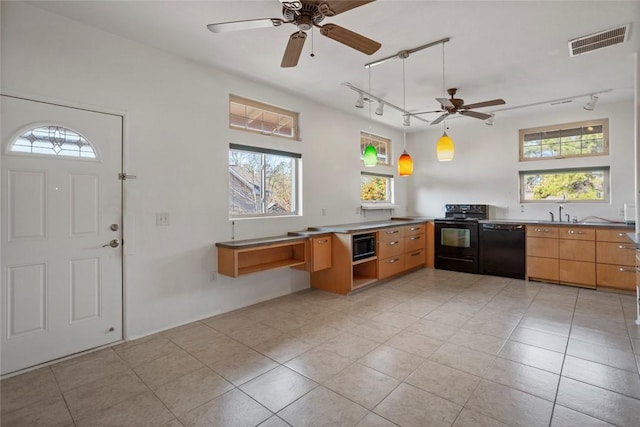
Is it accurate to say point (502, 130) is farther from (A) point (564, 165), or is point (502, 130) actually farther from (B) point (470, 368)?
(B) point (470, 368)

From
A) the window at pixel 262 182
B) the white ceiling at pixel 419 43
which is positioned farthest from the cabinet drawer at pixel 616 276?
the window at pixel 262 182

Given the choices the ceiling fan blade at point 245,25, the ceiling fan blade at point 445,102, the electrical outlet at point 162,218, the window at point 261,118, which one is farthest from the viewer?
the window at point 261,118

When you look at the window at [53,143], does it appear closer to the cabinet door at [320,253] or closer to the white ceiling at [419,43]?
the white ceiling at [419,43]

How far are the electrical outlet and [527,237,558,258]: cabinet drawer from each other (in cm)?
517

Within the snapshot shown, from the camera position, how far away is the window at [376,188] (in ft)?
19.6

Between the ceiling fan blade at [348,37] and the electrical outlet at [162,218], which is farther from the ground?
the ceiling fan blade at [348,37]

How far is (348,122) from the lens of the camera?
17.8 feet

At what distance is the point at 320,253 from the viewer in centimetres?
427

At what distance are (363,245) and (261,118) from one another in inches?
89.0

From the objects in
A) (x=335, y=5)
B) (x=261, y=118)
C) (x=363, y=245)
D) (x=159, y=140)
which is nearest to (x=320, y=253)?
(x=363, y=245)

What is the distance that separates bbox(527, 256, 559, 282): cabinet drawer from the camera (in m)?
4.72

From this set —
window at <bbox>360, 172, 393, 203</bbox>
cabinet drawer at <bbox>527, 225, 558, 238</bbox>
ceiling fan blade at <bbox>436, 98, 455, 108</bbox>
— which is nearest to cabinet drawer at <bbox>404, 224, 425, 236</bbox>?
window at <bbox>360, 172, 393, 203</bbox>

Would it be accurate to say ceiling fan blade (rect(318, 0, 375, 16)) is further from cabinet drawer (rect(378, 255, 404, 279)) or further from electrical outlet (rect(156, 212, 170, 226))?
cabinet drawer (rect(378, 255, 404, 279))

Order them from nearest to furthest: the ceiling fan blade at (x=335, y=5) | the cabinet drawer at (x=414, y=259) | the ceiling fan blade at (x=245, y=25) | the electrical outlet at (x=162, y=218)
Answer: the ceiling fan blade at (x=335, y=5), the ceiling fan blade at (x=245, y=25), the electrical outlet at (x=162, y=218), the cabinet drawer at (x=414, y=259)
